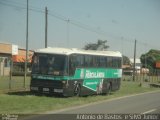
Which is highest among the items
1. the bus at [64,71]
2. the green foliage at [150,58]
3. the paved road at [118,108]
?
the green foliage at [150,58]

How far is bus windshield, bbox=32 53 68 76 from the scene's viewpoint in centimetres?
2653

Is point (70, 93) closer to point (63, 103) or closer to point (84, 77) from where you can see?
point (84, 77)

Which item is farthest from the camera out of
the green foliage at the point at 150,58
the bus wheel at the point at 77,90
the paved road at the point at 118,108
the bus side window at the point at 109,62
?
the green foliage at the point at 150,58

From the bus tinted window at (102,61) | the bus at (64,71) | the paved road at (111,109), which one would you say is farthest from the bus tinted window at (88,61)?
the paved road at (111,109)

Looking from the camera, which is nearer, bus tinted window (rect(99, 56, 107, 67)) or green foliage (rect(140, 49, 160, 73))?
bus tinted window (rect(99, 56, 107, 67))

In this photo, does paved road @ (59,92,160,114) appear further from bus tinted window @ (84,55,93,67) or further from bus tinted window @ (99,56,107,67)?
bus tinted window @ (99,56,107,67)

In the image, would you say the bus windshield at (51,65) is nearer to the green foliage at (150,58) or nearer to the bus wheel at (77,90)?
the bus wheel at (77,90)

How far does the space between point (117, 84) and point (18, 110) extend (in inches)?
719

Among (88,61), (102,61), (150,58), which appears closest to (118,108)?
(88,61)

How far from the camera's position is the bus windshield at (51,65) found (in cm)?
2653

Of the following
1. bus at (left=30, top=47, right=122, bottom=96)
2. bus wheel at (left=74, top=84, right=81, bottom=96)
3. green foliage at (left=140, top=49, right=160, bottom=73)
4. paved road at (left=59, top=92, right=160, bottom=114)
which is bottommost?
paved road at (left=59, top=92, right=160, bottom=114)

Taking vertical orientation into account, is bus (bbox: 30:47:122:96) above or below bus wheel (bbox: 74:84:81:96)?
above

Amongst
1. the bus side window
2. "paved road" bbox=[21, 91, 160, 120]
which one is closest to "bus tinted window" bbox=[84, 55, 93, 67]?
the bus side window

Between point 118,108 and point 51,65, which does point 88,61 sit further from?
point 118,108
